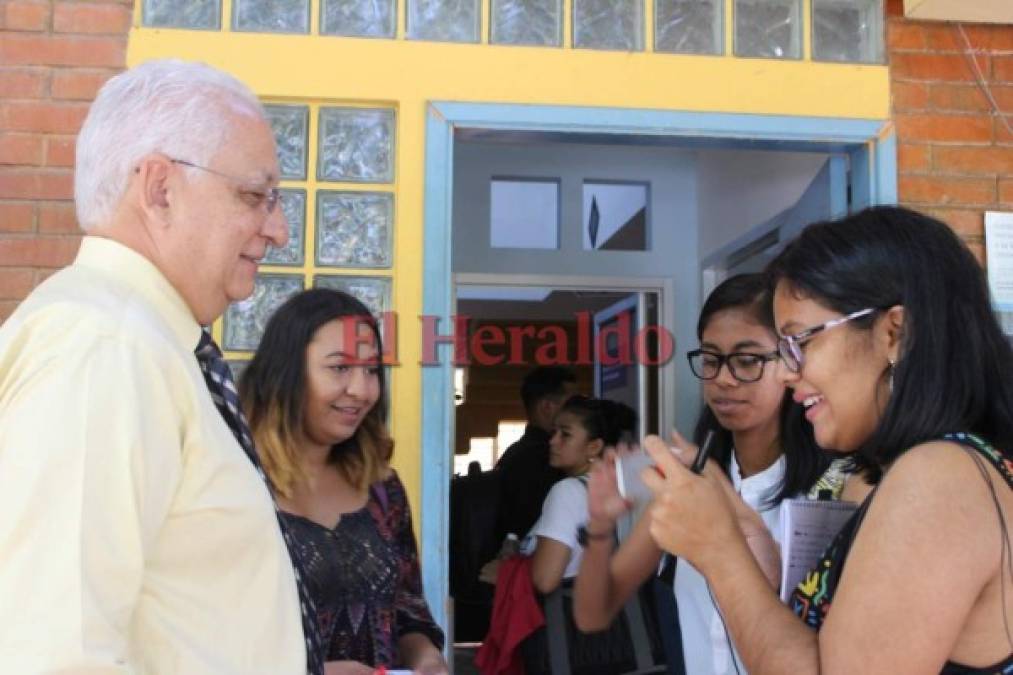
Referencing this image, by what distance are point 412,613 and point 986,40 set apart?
8.65ft

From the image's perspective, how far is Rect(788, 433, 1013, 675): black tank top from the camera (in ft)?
4.51

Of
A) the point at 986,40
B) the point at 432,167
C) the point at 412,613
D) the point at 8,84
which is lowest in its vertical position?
the point at 412,613

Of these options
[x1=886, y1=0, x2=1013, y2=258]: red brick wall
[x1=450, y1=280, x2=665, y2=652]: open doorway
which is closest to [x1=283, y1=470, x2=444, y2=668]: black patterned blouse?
[x1=450, y1=280, x2=665, y2=652]: open doorway

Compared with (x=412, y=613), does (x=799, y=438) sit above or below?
above

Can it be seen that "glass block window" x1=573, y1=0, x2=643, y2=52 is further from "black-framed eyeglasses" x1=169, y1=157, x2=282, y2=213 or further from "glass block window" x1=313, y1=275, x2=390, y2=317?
"black-framed eyeglasses" x1=169, y1=157, x2=282, y2=213

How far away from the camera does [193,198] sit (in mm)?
1500

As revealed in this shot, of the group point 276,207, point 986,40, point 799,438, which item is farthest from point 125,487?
point 986,40

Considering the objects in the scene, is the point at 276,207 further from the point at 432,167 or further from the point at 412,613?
the point at 432,167

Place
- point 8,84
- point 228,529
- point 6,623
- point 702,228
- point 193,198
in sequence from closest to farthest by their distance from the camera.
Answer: point 6,623 < point 228,529 < point 193,198 < point 8,84 < point 702,228

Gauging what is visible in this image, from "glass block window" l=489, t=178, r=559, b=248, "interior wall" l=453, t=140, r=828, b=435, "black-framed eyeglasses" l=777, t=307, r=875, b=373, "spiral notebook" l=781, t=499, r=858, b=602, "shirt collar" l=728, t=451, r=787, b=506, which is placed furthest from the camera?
"glass block window" l=489, t=178, r=559, b=248

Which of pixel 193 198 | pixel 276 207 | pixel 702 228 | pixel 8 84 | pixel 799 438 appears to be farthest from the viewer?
pixel 702 228

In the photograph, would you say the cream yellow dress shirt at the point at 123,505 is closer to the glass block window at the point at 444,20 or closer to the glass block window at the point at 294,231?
the glass block window at the point at 294,231

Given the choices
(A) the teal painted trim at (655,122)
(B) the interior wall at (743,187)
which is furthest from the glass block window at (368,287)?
(B) the interior wall at (743,187)

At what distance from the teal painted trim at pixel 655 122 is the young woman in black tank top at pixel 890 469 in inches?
68.5
